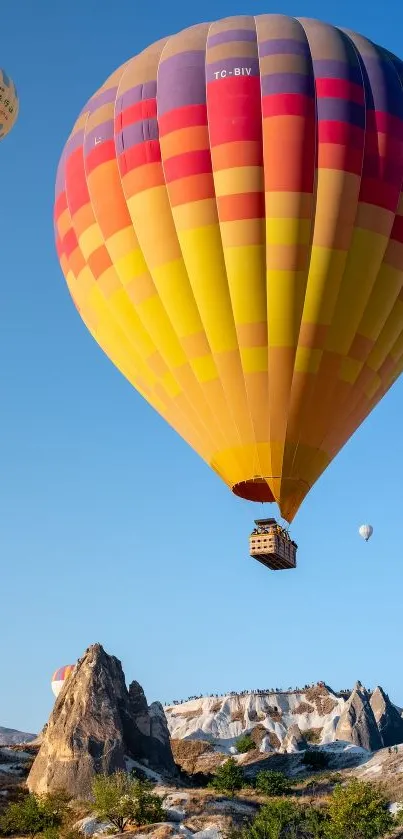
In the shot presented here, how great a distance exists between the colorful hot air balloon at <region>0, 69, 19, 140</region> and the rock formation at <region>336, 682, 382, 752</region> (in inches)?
2508

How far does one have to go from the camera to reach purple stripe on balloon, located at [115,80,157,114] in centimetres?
3269

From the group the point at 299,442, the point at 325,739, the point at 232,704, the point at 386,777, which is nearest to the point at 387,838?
the point at 386,777

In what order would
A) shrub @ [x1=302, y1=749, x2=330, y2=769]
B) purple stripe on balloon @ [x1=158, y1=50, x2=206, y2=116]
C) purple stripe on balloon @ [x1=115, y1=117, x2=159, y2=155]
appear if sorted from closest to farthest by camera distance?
purple stripe on balloon @ [x1=158, y1=50, x2=206, y2=116], purple stripe on balloon @ [x1=115, y1=117, x2=159, y2=155], shrub @ [x1=302, y1=749, x2=330, y2=769]

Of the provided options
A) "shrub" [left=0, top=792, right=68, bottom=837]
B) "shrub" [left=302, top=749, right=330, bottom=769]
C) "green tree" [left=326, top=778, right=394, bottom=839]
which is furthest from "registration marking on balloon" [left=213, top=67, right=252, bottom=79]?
"shrub" [left=302, top=749, right=330, bottom=769]

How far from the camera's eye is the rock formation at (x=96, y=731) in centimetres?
5916

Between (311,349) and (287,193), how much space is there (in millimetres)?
4757

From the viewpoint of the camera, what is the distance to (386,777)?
63.8 metres

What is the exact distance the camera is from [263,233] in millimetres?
30875

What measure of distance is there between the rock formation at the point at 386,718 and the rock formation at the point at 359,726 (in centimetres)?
599

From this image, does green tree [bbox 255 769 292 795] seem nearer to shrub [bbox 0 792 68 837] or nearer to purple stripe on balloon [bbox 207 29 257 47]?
A: shrub [bbox 0 792 68 837]

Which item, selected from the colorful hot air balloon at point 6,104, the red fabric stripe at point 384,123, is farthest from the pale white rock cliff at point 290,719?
the red fabric stripe at point 384,123

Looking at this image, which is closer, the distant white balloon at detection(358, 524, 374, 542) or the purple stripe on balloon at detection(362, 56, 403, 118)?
the purple stripe on balloon at detection(362, 56, 403, 118)

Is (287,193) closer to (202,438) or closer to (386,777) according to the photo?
(202,438)

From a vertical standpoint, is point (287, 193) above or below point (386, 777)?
above
